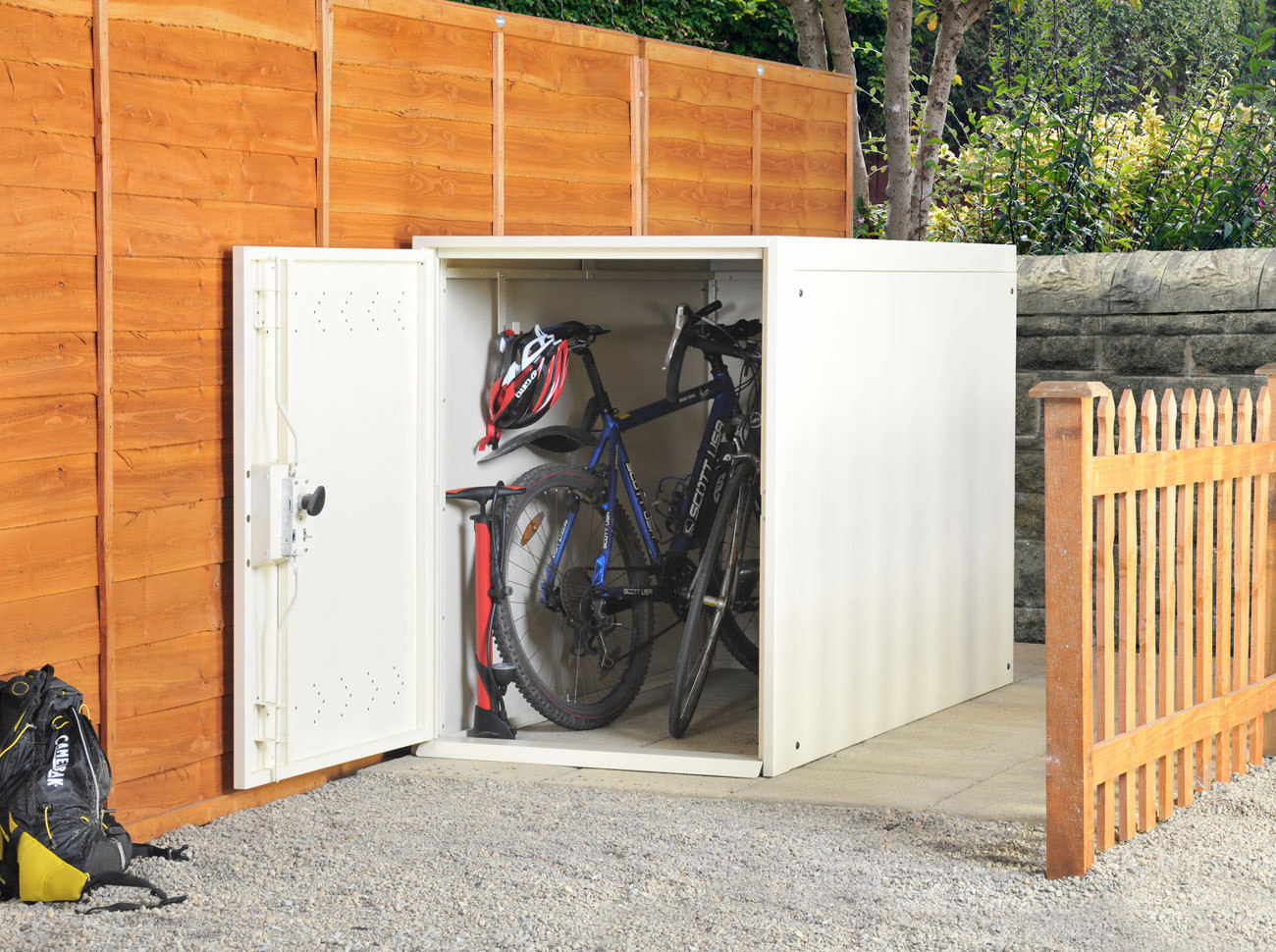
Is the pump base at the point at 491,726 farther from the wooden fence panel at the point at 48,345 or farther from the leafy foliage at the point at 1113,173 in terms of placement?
the leafy foliage at the point at 1113,173

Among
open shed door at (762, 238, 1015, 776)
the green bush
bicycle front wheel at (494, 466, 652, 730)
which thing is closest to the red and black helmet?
bicycle front wheel at (494, 466, 652, 730)

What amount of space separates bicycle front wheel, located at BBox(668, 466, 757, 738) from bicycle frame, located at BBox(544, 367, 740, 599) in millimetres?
273

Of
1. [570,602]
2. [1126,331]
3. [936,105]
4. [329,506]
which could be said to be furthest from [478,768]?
[936,105]

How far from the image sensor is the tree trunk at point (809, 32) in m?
9.09

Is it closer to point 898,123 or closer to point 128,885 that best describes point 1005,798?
point 128,885

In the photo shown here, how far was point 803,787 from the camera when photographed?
4.68 meters

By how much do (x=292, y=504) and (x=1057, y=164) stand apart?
5043 mm

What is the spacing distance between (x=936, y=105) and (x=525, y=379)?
4.49 m

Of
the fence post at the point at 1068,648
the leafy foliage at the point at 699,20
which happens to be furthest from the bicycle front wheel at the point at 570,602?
the leafy foliage at the point at 699,20

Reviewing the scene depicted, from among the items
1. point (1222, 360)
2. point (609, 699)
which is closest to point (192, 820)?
point (609, 699)

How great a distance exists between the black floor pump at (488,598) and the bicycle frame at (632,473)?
34 cm

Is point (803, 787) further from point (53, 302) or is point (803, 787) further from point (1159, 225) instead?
point (1159, 225)

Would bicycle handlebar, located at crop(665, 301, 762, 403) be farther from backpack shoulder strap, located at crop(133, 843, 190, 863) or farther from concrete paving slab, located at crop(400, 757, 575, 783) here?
backpack shoulder strap, located at crop(133, 843, 190, 863)

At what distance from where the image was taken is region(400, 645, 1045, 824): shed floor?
457cm
